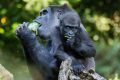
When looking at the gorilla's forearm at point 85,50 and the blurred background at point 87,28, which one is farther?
the blurred background at point 87,28

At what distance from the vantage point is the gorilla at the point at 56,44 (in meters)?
4.44

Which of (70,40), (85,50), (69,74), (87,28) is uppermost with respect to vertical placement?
(70,40)

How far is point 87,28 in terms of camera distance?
10.7 m

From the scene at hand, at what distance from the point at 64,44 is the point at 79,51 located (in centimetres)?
13

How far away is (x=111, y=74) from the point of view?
9.88 metres

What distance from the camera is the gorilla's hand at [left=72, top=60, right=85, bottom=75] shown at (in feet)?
14.4

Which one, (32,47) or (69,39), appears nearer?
(69,39)

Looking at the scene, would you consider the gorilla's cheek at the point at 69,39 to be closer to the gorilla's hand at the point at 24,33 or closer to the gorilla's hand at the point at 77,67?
the gorilla's hand at the point at 77,67

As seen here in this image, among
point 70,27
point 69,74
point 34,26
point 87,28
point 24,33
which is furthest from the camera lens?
point 87,28

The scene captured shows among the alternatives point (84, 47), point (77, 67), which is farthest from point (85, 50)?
point (77, 67)

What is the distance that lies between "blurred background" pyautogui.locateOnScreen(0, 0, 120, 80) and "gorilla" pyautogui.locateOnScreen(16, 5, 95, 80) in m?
2.78

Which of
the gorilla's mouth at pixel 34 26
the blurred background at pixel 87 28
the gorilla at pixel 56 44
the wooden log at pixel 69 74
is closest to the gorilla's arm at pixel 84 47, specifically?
the gorilla at pixel 56 44

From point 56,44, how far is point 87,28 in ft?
20.4

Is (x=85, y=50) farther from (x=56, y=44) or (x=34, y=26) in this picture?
(x=34, y=26)
